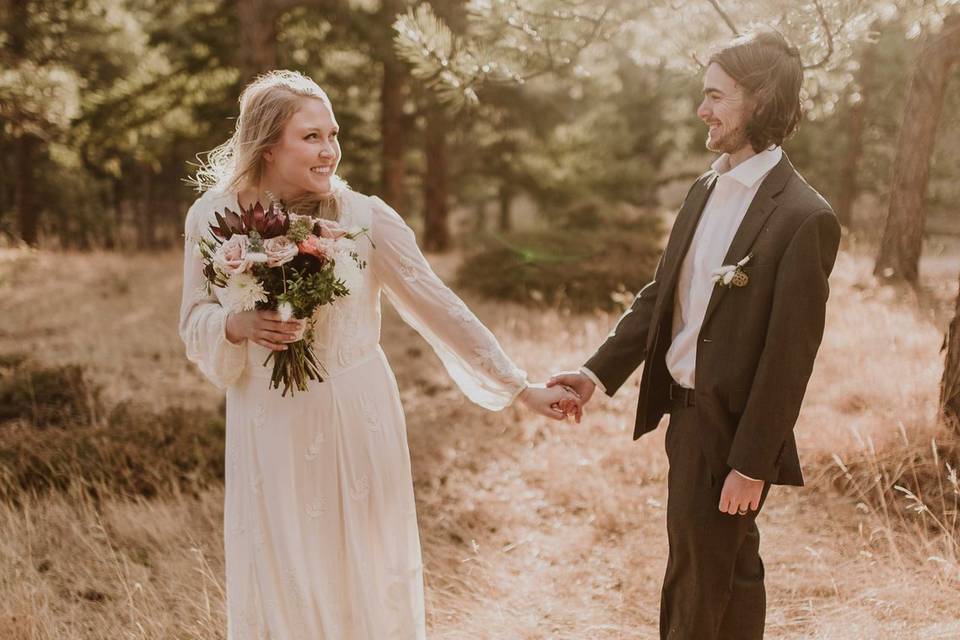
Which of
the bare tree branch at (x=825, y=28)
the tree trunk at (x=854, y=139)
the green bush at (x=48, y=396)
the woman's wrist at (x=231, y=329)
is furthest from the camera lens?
the tree trunk at (x=854, y=139)

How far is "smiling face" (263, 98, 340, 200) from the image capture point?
251 cm

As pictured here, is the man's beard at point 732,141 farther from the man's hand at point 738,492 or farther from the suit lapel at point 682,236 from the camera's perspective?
the man's hand at point 738,492

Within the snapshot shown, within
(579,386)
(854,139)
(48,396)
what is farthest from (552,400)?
(854,139)

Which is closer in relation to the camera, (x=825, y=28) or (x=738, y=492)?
(x=738, y=492)

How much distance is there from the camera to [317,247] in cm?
222

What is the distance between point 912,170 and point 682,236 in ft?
26.2

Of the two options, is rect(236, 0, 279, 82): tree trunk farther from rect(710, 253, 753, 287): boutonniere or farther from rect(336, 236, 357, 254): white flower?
rect(710, 253, 753, 287): boutonniere

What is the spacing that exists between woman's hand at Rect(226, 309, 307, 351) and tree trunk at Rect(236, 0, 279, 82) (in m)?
5.17

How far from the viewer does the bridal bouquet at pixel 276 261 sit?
219 cm

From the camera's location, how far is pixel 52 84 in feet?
27.2

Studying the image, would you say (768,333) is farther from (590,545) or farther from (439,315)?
(590,545)

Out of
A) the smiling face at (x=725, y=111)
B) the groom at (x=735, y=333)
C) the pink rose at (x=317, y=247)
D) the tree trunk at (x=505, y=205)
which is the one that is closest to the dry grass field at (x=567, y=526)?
the groom at (x=735, y=333)

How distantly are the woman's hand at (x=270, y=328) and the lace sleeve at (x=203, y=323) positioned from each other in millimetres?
120

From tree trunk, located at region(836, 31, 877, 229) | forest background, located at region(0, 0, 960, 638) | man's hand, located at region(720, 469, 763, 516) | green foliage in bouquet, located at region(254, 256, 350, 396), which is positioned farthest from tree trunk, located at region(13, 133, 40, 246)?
tree trunk, located at region(836, 31, 877, 229)
